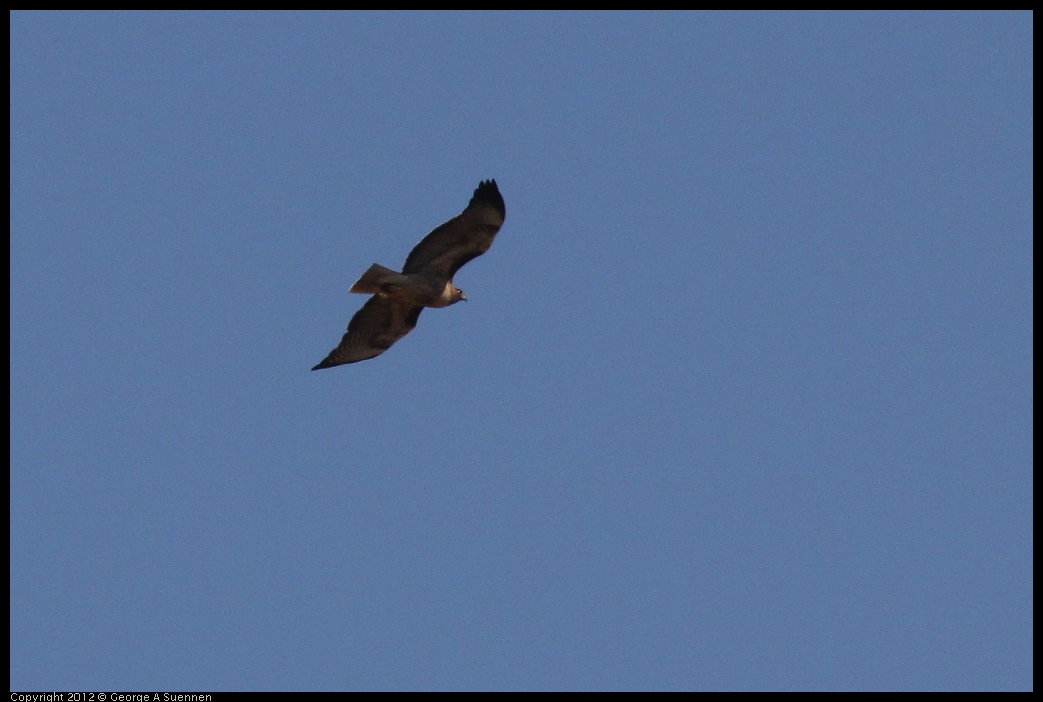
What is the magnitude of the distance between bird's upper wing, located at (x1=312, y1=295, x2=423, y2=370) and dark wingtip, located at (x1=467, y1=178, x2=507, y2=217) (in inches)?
65.0

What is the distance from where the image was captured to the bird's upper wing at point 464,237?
719 inches

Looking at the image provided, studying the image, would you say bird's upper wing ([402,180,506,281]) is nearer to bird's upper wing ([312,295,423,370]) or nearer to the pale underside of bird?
the pale underside of bird

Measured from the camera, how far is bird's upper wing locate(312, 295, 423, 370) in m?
18.9

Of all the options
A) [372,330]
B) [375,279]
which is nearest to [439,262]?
[375,279]

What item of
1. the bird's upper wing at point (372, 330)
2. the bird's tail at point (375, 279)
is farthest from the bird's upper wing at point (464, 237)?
the bird's upper wing at point (372, 330)

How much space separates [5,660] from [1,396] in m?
2.94

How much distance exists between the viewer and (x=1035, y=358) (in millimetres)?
19922

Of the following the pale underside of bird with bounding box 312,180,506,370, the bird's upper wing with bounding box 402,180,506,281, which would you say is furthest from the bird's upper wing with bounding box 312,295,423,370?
the bird's upper wing with bounding box 402,180,506,281

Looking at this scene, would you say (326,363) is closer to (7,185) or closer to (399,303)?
(399,303)

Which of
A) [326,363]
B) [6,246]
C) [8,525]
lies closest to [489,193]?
[326,363]

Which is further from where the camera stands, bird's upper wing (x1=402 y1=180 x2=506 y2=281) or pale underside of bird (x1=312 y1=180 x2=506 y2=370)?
bird's upper wing (x1=402 y1=180 x2=506 y2=281)

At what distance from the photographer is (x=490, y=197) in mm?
18281

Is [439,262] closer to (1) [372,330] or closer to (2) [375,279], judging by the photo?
(2) [375,279]

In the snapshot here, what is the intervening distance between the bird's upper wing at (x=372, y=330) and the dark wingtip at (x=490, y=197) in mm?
1651
